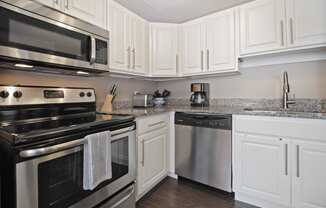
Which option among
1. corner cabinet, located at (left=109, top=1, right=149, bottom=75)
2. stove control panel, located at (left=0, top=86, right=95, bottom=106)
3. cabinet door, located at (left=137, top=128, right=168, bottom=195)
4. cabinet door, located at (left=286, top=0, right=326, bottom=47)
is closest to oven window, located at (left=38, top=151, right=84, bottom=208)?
stove control panel, located at (left=0, top=86, right=95, bottom=106)

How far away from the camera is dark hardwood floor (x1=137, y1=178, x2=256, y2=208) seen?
1.77 m

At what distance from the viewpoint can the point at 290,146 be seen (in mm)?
1552

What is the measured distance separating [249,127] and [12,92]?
1965 mm

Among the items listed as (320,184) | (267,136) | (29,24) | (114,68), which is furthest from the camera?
(114,68)

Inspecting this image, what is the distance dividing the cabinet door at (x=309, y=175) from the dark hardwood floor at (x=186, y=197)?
468mm

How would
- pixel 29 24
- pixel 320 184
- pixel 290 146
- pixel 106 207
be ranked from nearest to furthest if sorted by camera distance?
pixel 29 24
pixel 106 207
pixel 320 184
pixel 290 146

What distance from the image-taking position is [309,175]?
1.48 m

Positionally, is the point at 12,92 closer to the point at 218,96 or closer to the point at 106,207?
the point at 106,207

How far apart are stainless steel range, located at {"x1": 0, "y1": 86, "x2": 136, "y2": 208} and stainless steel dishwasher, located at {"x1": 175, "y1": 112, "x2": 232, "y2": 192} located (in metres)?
0.76

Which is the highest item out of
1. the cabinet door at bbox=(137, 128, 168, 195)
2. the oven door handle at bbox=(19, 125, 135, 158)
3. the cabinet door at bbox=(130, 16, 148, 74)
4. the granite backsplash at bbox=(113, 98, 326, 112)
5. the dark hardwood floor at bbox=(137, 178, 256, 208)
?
the cabinet door at bbox=(130, 16, 148, 74)

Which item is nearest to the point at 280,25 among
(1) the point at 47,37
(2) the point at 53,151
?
(1) the point at 47,37

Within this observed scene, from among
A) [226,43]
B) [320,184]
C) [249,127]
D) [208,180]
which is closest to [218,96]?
[226,43]

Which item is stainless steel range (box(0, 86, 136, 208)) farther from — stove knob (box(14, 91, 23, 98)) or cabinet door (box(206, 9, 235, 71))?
cabinet door (box(206, 9, 235, 71))

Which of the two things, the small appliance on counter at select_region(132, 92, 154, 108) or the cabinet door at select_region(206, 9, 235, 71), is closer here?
the cabinet door at select_region(206, 9, 235, 71)
